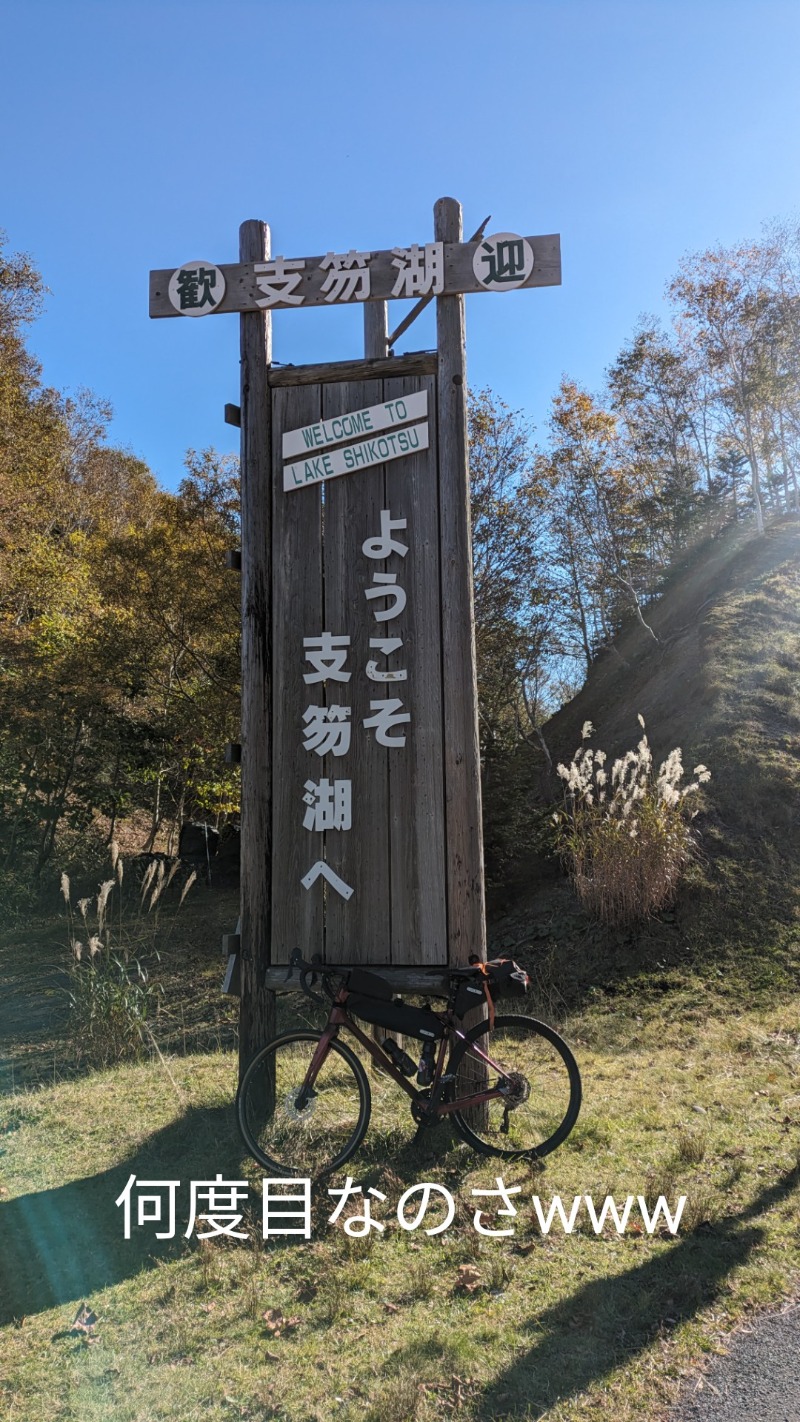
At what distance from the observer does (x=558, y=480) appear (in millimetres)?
17219

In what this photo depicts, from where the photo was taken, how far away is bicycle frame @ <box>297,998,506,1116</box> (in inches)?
151

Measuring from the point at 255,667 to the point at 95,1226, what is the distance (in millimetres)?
2536

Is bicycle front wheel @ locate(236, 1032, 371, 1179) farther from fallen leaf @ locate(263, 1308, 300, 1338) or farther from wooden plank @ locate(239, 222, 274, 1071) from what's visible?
fallen leaf @ locate(263, 1308, 300, 1338)

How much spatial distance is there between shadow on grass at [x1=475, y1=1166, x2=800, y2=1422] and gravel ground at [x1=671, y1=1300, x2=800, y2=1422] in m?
0.18

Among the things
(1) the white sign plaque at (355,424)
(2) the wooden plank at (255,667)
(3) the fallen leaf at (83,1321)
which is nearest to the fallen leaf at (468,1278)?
(3) the fallen leaf at (83,1321)

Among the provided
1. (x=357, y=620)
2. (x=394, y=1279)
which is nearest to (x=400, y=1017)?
(x=394, y=1279)

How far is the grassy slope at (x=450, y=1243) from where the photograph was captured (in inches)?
99.0

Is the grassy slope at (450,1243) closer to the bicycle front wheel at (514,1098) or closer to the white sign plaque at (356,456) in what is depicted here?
the bicycle front wheel at (514,1098)

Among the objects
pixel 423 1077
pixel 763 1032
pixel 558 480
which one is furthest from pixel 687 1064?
pixel 558 480

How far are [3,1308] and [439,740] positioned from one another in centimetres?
278

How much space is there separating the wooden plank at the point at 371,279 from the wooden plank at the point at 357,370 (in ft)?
0.98

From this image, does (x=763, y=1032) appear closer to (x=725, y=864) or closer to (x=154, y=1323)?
(x=725, y=864)

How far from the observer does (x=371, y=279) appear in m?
4.60

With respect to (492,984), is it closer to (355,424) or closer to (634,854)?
(355,424)
